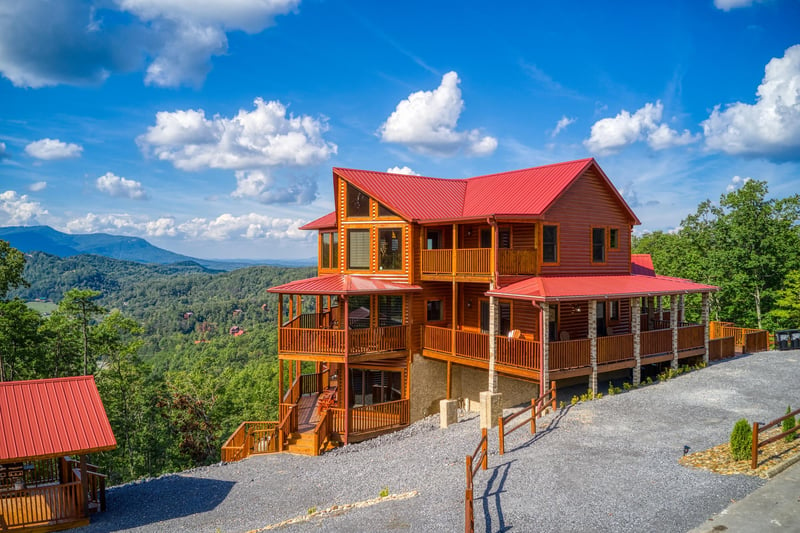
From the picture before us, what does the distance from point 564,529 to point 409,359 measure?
1226cm

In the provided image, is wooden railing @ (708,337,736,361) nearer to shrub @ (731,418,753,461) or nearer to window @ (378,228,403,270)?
shrub @ (731,418,753,461)

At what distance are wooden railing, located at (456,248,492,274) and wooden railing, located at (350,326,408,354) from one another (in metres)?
3.65

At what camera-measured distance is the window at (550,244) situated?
2006 centimetres

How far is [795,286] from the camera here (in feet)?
105

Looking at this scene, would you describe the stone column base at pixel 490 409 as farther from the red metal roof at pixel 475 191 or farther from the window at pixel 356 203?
the window at pixel 356 203

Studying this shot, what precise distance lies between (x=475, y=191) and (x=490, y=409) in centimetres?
1283

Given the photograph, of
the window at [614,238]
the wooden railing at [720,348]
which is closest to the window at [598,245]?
the window at [614,238]

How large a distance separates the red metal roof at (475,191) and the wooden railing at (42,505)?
1429 centimetres

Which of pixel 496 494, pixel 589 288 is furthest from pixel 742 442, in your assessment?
pixel 589 288

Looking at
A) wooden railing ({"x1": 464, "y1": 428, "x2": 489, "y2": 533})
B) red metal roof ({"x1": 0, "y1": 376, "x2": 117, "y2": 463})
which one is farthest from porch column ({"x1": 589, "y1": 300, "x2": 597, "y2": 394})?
red metal roof ({"x1": 0, "y1": 376, "x2": 117, "y2": 463})

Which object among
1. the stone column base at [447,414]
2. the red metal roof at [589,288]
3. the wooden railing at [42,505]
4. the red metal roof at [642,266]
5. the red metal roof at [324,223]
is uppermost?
the red metal roof at [324,223]

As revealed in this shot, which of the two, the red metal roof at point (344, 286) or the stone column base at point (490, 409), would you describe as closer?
the stone column base at point (490, 409)

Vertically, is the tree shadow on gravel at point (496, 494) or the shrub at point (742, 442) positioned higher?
the shrub at point (742, 442)

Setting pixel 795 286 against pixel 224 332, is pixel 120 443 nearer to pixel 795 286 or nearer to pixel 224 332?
pixel 795 286
